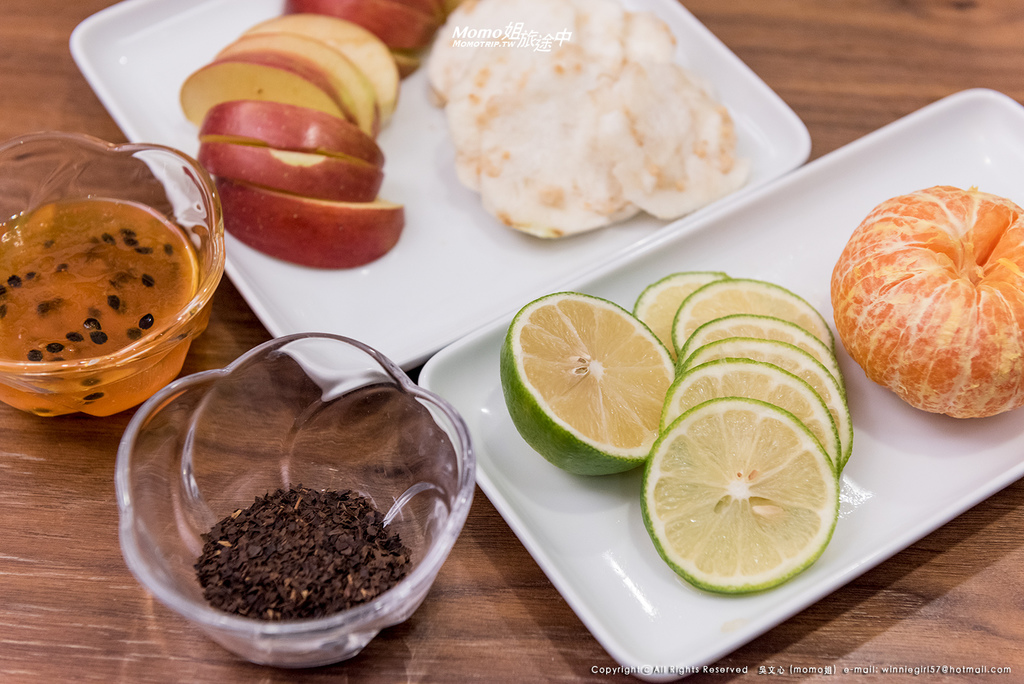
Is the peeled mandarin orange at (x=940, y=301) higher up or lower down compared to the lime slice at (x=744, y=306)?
higher up

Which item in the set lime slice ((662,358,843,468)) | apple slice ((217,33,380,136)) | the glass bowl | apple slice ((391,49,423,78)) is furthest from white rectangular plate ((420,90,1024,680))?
apple slice ((391,49,423,78))

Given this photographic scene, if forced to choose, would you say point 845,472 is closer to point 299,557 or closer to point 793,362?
point 793,362

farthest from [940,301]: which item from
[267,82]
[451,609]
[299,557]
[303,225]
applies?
[267,82]

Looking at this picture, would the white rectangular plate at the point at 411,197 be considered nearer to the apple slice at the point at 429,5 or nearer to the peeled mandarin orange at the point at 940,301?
the apple slice at the point at 429,5

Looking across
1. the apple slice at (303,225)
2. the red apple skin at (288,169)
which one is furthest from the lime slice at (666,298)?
the red apple skin at (288,169)

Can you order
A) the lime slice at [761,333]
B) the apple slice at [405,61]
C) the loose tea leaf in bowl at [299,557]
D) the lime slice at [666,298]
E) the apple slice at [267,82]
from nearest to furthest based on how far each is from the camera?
the loose tea leaf in bowl at [299,557] → the lime slice at [761,333] → the lime slice at [666,298] → the apple slice at [267,82] → the apple slice at [405,61]

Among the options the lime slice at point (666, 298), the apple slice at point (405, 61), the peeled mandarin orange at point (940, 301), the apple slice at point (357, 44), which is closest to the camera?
the peeled mandarin orange at point (940, 301)
